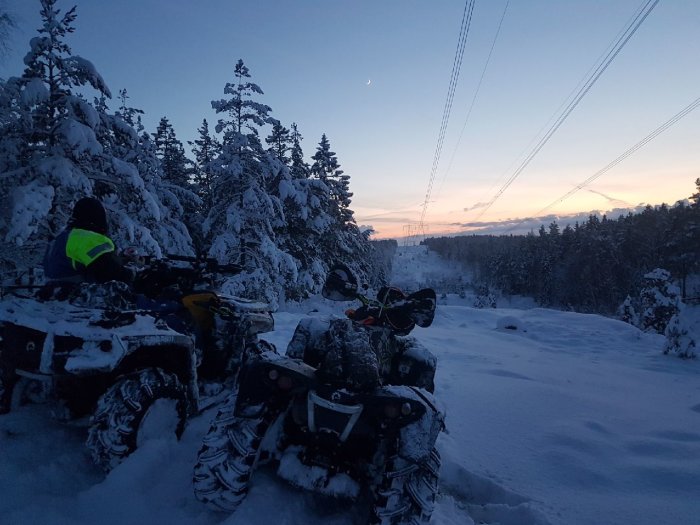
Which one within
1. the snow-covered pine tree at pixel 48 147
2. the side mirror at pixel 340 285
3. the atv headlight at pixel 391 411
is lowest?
the atv headlight at pixel 391 411

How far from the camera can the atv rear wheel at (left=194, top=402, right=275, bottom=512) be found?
225 cm

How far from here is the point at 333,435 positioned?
2.45 m

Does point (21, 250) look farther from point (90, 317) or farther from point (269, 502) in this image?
point (269, 502)

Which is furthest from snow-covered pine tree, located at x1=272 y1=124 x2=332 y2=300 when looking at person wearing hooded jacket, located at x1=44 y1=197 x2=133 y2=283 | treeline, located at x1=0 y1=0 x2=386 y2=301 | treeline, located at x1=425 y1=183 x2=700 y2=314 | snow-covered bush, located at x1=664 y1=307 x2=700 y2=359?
treeline, located at x1=425 y1=183 x2=700 y2=314

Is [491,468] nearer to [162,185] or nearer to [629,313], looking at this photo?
[162,185]

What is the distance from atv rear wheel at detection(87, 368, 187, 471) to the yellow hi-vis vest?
1.09 metres

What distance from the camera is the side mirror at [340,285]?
332 centimetres

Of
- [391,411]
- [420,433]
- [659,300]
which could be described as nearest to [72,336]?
[391,411]

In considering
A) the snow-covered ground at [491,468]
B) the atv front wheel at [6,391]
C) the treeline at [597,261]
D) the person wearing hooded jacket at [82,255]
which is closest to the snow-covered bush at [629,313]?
the treeline at [597,261]

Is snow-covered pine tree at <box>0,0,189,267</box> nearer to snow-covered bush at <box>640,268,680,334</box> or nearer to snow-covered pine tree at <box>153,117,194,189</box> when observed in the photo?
snow-covered pine tree at <box>153,117,194,189</box>

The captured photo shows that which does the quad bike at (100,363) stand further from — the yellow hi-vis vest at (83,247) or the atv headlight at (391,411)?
the atv headlight at (391,411)

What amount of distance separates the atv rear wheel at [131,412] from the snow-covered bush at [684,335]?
1589 cm

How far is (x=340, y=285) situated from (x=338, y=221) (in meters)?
24.9

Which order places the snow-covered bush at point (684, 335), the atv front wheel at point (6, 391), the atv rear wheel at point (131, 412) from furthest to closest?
the snow-covered bush at point (684, 335), the atv front wheel at point (6, 391), the atv rear wheel at point (131, 412)
